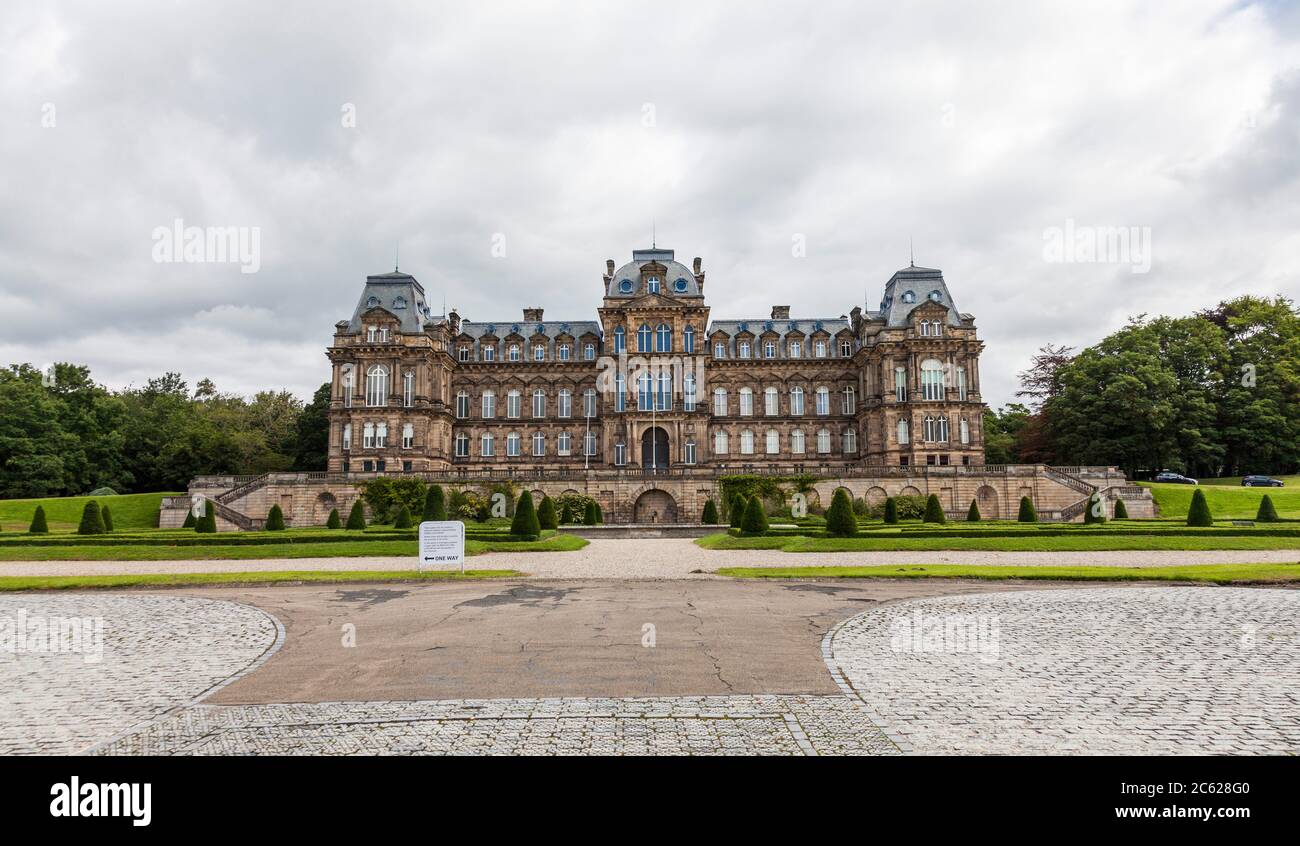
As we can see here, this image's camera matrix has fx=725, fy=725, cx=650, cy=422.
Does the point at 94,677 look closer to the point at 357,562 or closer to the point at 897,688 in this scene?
the point at 897,688

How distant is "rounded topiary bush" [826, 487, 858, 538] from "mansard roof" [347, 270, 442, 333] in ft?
147

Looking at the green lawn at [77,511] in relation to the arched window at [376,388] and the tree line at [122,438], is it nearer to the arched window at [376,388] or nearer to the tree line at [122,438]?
the tree line at [122,438]

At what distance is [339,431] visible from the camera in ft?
211

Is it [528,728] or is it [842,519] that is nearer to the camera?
[528,728]

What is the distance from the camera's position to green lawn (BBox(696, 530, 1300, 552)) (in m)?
29.9

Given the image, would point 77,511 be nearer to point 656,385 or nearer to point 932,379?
point 656,385

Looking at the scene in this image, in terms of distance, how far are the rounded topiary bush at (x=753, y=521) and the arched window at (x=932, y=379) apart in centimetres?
3266

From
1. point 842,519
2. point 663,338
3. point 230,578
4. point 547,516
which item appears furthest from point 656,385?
point 230,578

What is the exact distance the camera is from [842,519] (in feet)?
113

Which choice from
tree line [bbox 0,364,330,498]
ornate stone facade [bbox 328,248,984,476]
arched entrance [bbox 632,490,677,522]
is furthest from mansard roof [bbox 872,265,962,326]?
tree line [bbox 0,364,330,498]

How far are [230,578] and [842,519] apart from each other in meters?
25.2

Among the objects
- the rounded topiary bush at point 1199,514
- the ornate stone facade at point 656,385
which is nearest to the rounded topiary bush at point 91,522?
the ornate stone facade at point 656,385
